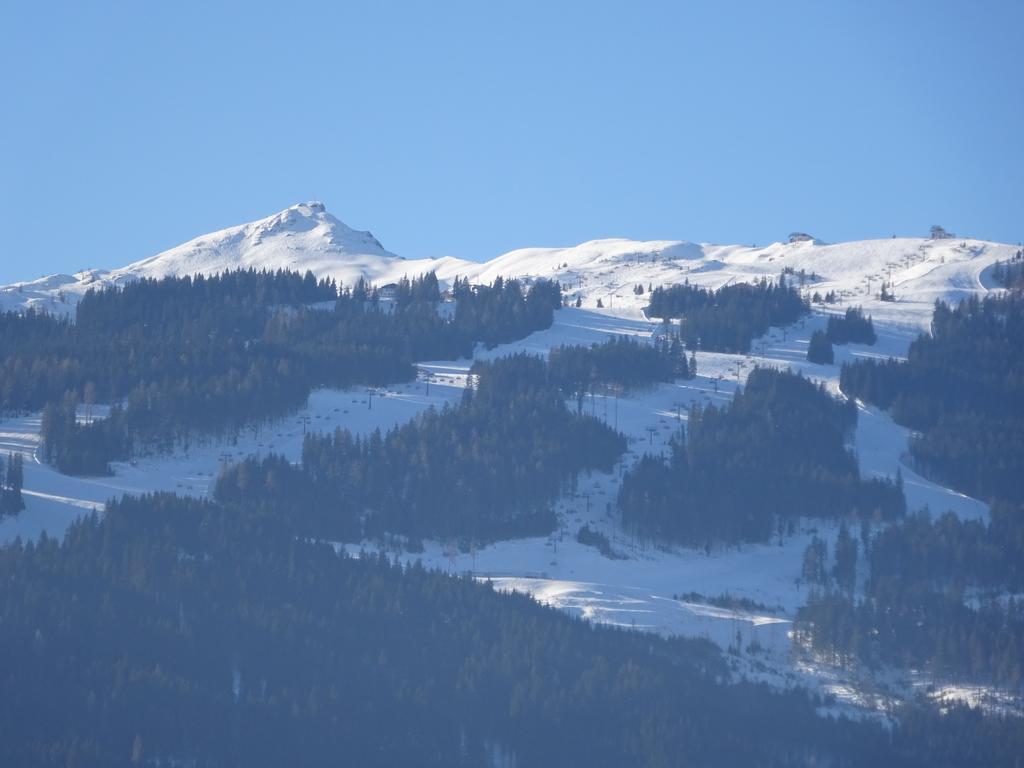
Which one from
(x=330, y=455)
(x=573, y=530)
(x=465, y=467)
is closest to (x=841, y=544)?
(x=573, y=530)

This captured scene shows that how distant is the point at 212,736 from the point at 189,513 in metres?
28.7

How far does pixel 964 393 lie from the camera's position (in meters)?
179

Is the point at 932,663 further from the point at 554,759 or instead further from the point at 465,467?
the point at 465,467

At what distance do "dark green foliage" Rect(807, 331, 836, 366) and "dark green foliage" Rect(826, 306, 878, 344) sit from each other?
4.62 metres

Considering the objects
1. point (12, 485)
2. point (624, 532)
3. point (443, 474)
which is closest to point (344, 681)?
point (12, 485)

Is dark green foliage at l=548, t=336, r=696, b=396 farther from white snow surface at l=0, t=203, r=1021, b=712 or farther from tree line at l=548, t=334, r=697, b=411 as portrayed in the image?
white snow surface at l=0, t=203, r=1021, b=712

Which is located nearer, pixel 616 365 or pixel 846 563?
pixel 846 563

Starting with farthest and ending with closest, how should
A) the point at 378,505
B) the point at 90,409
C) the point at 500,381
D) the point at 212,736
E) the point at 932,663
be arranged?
the point at 500,381
the point at 90,409
the point at 378,505
the point at 932,663
the point at 212,736

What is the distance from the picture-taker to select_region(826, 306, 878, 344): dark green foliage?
A: 195 meters

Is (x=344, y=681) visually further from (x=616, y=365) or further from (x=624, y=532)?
(x=616, y=365)

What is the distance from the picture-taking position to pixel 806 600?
452 ft

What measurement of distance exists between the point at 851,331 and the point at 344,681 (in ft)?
317

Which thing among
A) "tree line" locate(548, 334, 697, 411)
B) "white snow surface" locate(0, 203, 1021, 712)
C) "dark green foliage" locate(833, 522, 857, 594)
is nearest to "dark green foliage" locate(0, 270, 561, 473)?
"white snow surface" locate(0, 203, 1021, 712)

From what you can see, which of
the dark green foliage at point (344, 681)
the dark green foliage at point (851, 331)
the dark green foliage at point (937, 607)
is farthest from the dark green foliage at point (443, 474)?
the dark green foliage at point (851, 331)
